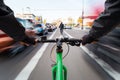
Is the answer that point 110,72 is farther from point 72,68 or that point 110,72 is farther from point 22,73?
point 22,73

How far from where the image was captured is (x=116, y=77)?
435 centimetres

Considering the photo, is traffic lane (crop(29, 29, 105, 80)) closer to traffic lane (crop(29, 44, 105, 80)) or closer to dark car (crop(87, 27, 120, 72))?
traffic lane (crop(29, 44, 105, 80))

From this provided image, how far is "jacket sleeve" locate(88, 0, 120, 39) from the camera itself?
1.84 m

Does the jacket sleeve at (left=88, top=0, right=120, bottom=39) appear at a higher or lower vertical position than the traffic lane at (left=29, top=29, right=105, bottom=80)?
higher

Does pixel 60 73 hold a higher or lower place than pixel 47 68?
higher

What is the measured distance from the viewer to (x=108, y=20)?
193cm

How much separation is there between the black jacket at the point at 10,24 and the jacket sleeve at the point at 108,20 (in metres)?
0.83

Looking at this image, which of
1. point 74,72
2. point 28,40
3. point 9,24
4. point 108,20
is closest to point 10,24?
point 9,24

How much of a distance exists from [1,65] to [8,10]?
14.3 feet

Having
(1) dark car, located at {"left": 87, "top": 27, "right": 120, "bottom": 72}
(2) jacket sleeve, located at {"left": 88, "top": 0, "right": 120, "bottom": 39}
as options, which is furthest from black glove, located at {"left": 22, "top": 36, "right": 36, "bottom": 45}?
(1) dark car, located at {"left": 87, "top": 27, "right": 120, "bottom": 72}

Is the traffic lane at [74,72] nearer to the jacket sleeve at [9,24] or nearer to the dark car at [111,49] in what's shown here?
the dark car at [111,49]

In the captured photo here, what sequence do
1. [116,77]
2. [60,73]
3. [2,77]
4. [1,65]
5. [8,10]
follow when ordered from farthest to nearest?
[1,65] → [2,77] → [116,77] → [60,73] → [8,10]

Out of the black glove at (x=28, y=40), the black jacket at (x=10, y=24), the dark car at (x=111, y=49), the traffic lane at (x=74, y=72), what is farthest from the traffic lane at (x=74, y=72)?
the black jacket at (x=10, y=24)

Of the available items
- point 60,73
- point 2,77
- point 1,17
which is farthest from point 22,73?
point 1,17
